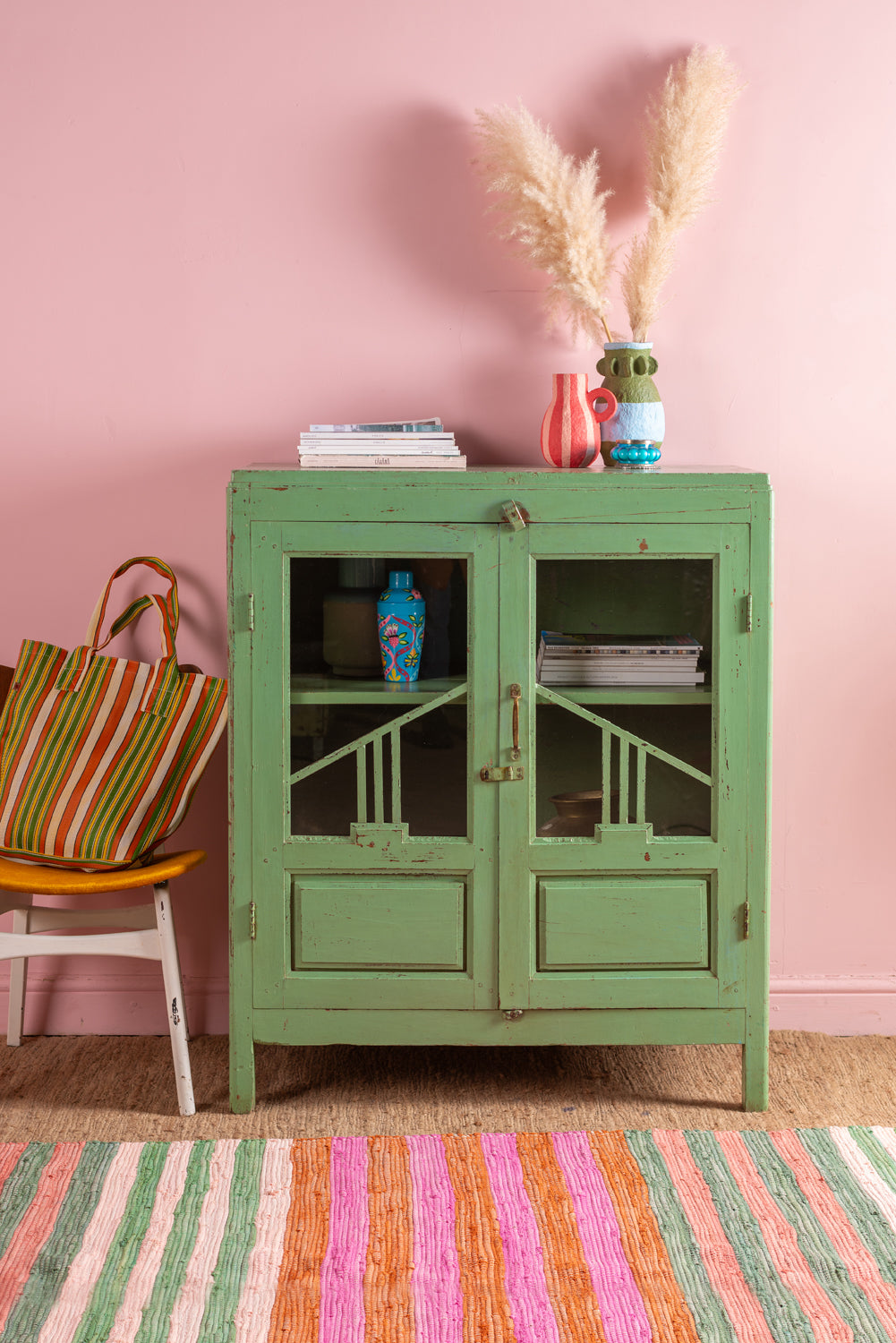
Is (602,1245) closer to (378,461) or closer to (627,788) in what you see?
(627,788)

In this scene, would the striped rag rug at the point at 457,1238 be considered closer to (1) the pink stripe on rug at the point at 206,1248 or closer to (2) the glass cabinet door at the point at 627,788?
(1) the pink stripe on rug at the point at 206,1248

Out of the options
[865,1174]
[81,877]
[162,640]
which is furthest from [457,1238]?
[162,640]

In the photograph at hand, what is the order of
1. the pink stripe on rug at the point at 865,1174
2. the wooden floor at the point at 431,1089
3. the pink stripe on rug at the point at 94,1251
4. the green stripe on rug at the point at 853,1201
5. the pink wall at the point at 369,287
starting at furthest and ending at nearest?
the pink wall at the point at 369,287, the wooden floor at the point at 431,1089, the pink stripe on rug at the point at 865,1174, the green stripe on rug at the point at 853,1201, the pink stripe on rug at the point at 94,1251

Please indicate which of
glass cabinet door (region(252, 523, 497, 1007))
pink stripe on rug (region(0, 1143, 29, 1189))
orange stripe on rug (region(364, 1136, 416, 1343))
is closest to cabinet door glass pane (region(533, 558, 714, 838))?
glass cabinet door (region(252, 523, 497, 1007))

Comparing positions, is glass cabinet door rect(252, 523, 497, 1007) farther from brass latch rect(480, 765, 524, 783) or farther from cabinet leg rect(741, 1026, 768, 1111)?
cabinet leg rect(741, 1026, 768, 1111)

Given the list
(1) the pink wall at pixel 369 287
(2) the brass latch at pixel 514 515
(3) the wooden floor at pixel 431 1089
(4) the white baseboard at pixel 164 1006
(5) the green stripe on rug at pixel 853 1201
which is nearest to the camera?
(5) the green stripe on rug at pixel 853 1201

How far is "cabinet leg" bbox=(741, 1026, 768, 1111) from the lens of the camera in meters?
2.13

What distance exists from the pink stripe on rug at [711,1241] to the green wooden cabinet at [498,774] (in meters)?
0.21

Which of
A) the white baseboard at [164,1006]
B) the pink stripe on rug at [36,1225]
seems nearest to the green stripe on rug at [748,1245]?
the white baseboard at [164,1006]

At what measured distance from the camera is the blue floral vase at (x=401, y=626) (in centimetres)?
207

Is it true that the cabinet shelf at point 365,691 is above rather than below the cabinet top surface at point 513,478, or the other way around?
below

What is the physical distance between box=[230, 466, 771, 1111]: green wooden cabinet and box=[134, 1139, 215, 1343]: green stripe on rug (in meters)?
0.21

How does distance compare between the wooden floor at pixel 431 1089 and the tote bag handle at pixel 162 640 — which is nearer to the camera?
the wooden floor at pixel 431 1089

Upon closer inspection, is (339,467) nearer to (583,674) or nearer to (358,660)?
(358,660)
